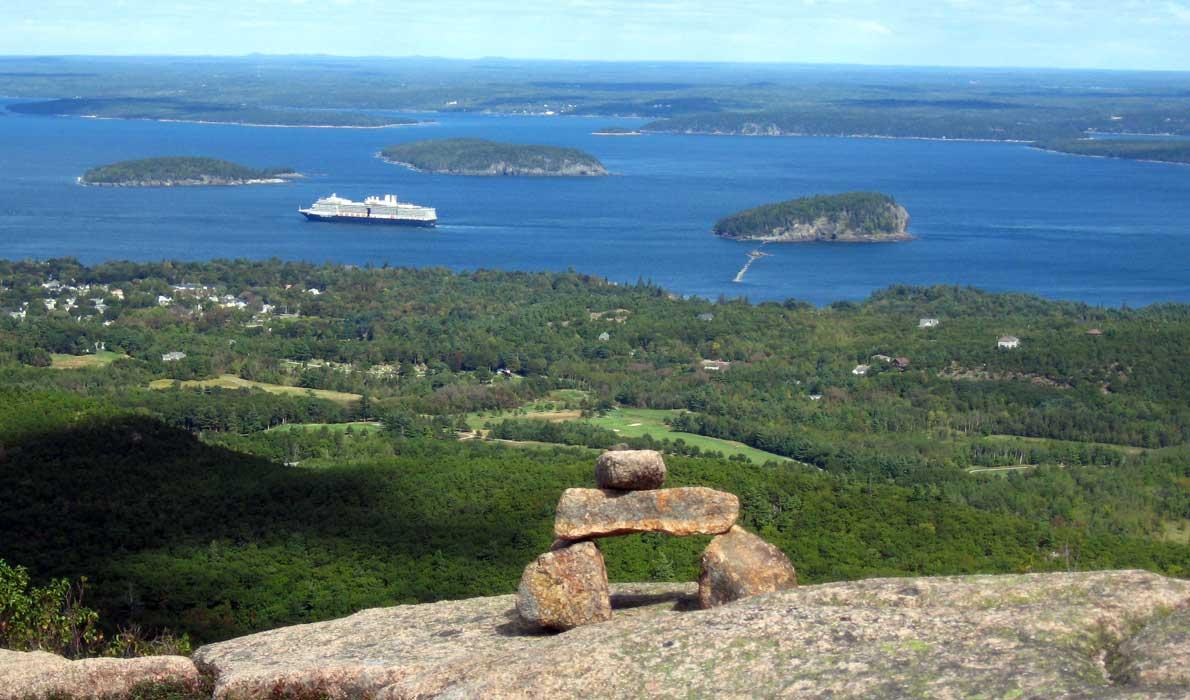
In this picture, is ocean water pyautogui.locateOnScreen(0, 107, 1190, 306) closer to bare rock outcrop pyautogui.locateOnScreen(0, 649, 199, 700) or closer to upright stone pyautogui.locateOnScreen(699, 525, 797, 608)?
upright stone pyautogui.locateOnScreen(699, 525, 797, 608)

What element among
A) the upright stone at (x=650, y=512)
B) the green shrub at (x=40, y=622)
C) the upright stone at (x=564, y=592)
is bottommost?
the green shrub at (x=40, y=622)

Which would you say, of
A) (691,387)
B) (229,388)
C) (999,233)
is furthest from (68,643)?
(999,233)

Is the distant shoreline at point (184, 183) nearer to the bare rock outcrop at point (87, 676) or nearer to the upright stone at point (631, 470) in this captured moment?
the bare rock outcrop at point (87, 676)

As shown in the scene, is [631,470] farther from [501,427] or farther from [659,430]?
[659,430]

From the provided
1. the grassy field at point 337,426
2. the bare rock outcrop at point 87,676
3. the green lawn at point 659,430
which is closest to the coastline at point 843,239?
the green lawn at point 659,430

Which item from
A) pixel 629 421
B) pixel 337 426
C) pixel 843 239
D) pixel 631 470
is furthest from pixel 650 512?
pixel 843 239

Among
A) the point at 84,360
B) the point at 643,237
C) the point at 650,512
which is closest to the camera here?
the point at 650,512

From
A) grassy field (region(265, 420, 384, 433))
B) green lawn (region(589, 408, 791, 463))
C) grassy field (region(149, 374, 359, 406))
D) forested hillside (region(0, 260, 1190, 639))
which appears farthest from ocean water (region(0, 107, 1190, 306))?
grassy field (region(265, 420, 384, 433))
